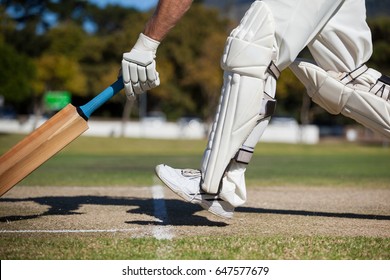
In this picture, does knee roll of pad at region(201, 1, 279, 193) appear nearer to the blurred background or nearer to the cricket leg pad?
the cricket leg pad

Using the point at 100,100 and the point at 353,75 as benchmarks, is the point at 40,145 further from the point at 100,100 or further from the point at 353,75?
the point at 353,75

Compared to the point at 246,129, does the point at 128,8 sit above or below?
above

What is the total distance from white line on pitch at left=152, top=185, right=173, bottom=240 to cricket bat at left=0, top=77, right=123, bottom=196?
3.26 feet

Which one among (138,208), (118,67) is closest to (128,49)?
(118,67)

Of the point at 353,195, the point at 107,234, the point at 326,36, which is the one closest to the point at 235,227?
the point at 107,234

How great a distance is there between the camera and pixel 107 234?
4.91 metres

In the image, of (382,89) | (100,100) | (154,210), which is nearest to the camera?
(100,100)

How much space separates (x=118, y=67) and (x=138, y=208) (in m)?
59.0

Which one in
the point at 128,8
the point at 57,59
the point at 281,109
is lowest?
the point at 281,109

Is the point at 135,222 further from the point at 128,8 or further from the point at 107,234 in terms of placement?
the point at 128,8

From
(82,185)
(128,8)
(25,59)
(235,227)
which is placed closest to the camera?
(235,227)

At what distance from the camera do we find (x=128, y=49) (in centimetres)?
6216

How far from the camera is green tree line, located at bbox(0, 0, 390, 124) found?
61.1m

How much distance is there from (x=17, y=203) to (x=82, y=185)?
3.01 m
